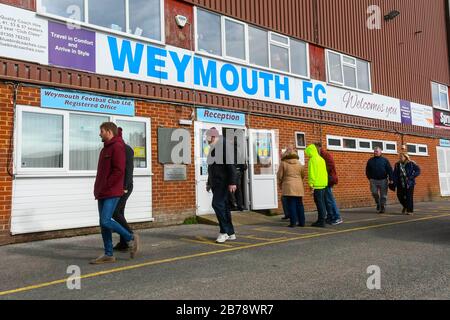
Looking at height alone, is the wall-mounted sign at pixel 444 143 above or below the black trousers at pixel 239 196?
above

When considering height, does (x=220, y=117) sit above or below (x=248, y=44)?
below

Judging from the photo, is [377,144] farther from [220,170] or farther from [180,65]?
[220,170]

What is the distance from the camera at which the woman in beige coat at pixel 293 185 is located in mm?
8688

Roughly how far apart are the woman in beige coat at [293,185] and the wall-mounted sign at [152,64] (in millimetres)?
2858

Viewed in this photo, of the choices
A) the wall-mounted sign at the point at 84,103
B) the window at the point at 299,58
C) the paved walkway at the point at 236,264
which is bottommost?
the paved walkway at the point at 236,264

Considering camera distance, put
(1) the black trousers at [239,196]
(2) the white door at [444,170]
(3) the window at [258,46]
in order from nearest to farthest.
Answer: (1) the black trousers at [239,196], (3) the window at [258,46], (2) the white door at [444,170]

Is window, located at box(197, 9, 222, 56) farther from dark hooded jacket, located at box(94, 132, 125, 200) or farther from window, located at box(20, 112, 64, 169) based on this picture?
dark hooded jacket, located at box(94, 132, 125, 200)

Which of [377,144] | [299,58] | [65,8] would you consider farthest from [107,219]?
[377,144]

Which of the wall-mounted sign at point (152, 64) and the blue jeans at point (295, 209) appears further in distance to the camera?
the blue jeans at point (295, 209)

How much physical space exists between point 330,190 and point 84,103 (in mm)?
5250

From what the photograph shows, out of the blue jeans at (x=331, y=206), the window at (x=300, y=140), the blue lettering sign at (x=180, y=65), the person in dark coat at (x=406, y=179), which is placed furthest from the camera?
the window at (x=300, y=140)

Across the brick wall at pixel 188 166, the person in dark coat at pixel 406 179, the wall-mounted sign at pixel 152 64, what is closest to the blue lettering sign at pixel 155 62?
the wall-mounted sign at pixel 152 64

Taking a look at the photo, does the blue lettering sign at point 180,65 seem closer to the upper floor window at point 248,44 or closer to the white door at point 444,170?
the upper floor window at point 248,44

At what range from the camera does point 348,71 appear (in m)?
15.1
